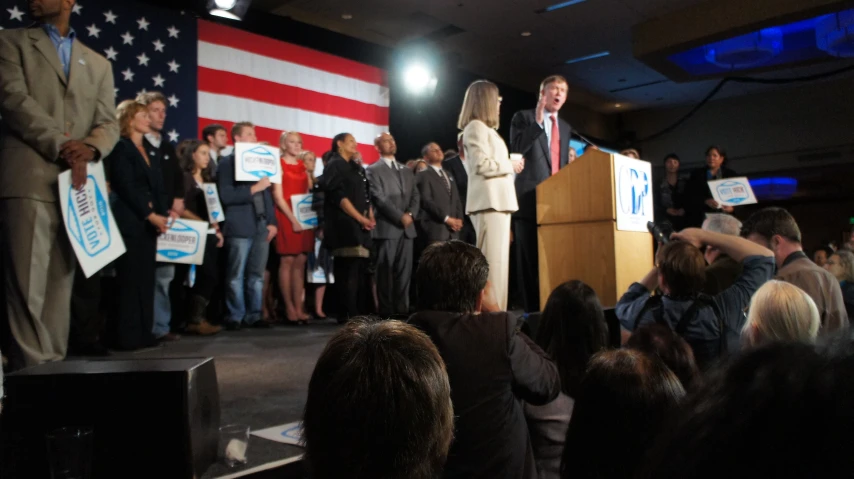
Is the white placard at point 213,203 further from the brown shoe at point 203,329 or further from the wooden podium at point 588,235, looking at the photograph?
the wooden podium at point 588,235

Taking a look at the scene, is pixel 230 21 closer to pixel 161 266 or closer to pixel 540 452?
pixel 161 266

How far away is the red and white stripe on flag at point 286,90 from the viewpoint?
5699 millimetres

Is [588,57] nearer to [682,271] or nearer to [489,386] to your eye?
[682,271]

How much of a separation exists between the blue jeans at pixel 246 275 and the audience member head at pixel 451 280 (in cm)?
304

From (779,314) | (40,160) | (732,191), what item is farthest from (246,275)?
(732,191)

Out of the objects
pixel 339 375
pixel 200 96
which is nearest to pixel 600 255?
pixel 339 375

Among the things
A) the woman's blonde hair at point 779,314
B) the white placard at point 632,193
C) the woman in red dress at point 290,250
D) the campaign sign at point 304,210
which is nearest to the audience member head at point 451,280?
the woman's blonde hair at point 779,314

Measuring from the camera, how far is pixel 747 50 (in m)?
6.86

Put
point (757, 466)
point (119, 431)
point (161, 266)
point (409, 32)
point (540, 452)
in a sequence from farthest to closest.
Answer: point (409, 32)
point (161, 266)
point (540, 452)
point (119, 431)
point (757, 466)

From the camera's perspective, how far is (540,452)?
1718mm

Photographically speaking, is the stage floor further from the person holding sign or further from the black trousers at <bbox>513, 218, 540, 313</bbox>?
the black trousers at <bbox>513, 218, 540, 313</bbox>

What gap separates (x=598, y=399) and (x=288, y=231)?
4171 millimetres

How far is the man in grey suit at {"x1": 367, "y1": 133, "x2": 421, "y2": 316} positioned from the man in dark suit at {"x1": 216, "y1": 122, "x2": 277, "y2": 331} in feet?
2.79

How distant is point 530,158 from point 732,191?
8.47 feet
